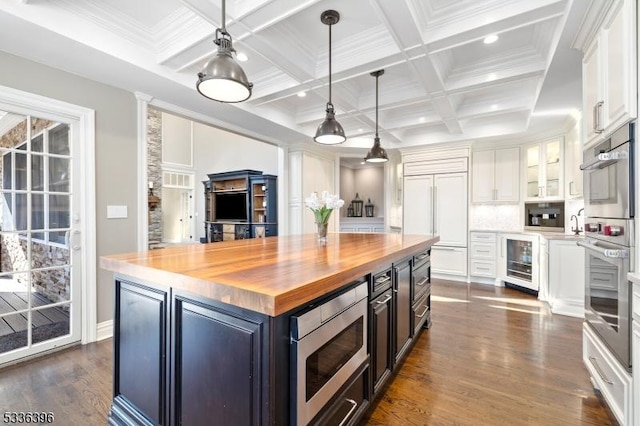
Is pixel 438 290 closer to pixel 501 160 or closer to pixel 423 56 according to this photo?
pixel 501 160

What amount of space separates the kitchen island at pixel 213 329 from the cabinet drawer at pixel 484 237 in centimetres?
401

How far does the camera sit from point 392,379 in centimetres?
216

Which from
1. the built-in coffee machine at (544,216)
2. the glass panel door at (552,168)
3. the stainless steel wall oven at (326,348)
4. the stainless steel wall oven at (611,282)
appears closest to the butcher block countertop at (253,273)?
the stainless steel wall oven at (326,348)

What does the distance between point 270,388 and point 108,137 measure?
2.95 metres

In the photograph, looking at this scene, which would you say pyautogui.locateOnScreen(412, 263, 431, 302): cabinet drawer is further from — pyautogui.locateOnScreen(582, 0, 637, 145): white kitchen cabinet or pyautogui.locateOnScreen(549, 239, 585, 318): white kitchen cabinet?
pyautogui.locateOnScreen(549, 239, 585, 318): white kitchen cabinet

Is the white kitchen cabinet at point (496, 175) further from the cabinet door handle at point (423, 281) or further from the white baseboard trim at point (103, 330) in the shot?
the white baseboard trim at point (103, 330)

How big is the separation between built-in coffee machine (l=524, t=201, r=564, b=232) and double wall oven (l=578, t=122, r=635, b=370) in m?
2.99

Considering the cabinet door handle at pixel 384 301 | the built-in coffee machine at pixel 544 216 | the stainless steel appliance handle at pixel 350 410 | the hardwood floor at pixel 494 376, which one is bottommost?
the hardwood floor at pixel 494 376

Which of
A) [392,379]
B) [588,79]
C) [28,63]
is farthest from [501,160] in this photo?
[28,63]

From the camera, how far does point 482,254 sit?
5070 mm

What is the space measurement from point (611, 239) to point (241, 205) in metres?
6.87

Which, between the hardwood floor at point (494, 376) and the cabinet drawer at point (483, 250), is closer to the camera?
→ the hardwood floor at point (494, 376)

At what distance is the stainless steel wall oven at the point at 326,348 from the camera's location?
1.12 meters

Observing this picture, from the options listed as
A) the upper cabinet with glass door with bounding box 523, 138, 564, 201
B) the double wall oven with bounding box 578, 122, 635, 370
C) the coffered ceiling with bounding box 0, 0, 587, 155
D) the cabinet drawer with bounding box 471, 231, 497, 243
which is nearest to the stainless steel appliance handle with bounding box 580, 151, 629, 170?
the double wall oven with bounding box 578, 122, 635, 370
